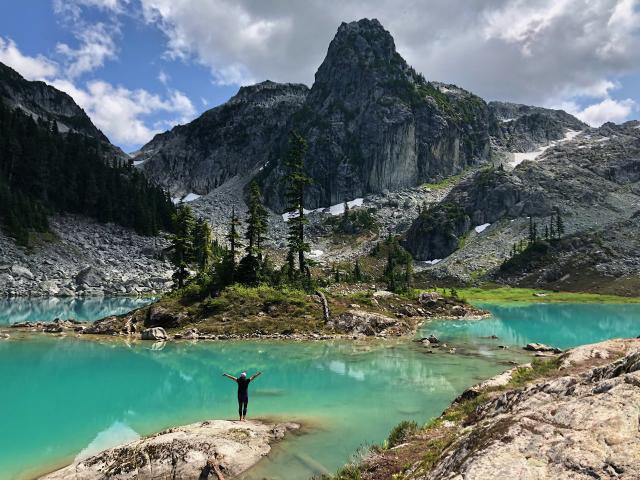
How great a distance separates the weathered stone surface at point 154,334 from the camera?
44.1 metres

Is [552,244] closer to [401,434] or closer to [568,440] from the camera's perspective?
[401,434]

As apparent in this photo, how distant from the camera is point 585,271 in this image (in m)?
139

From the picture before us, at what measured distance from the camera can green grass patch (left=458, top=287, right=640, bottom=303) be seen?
116 metres

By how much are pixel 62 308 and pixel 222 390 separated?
59527 millimetres

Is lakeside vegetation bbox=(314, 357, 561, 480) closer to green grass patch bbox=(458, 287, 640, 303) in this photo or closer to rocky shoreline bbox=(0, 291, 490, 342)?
rocky shoreline bbox=(0, 291, 490, 342)

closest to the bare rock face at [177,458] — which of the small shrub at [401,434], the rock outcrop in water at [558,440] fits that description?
the small shrub at [401,434]

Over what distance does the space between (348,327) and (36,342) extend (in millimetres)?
30399

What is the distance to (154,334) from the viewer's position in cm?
4419

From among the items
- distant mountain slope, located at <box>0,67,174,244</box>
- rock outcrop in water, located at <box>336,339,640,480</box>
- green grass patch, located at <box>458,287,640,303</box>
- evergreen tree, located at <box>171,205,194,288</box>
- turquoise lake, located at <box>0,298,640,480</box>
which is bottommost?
green grass patch, located at <box>458,287,640,303</box>

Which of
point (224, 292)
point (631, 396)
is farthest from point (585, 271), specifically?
point (631, 396)

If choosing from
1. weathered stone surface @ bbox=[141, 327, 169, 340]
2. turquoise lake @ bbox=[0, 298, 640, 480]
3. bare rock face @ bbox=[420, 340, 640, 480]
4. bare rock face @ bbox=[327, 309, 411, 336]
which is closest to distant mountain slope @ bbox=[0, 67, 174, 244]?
weathered stone surface @ bbox=[141, 327, 169, 340]

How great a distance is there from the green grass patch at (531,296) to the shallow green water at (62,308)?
7790 centimetres

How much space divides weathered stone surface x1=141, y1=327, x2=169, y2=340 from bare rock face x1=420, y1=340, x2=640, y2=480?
129 ft

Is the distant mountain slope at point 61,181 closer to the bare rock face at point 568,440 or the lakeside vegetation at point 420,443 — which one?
the lakeside vegetation at point 420,443
